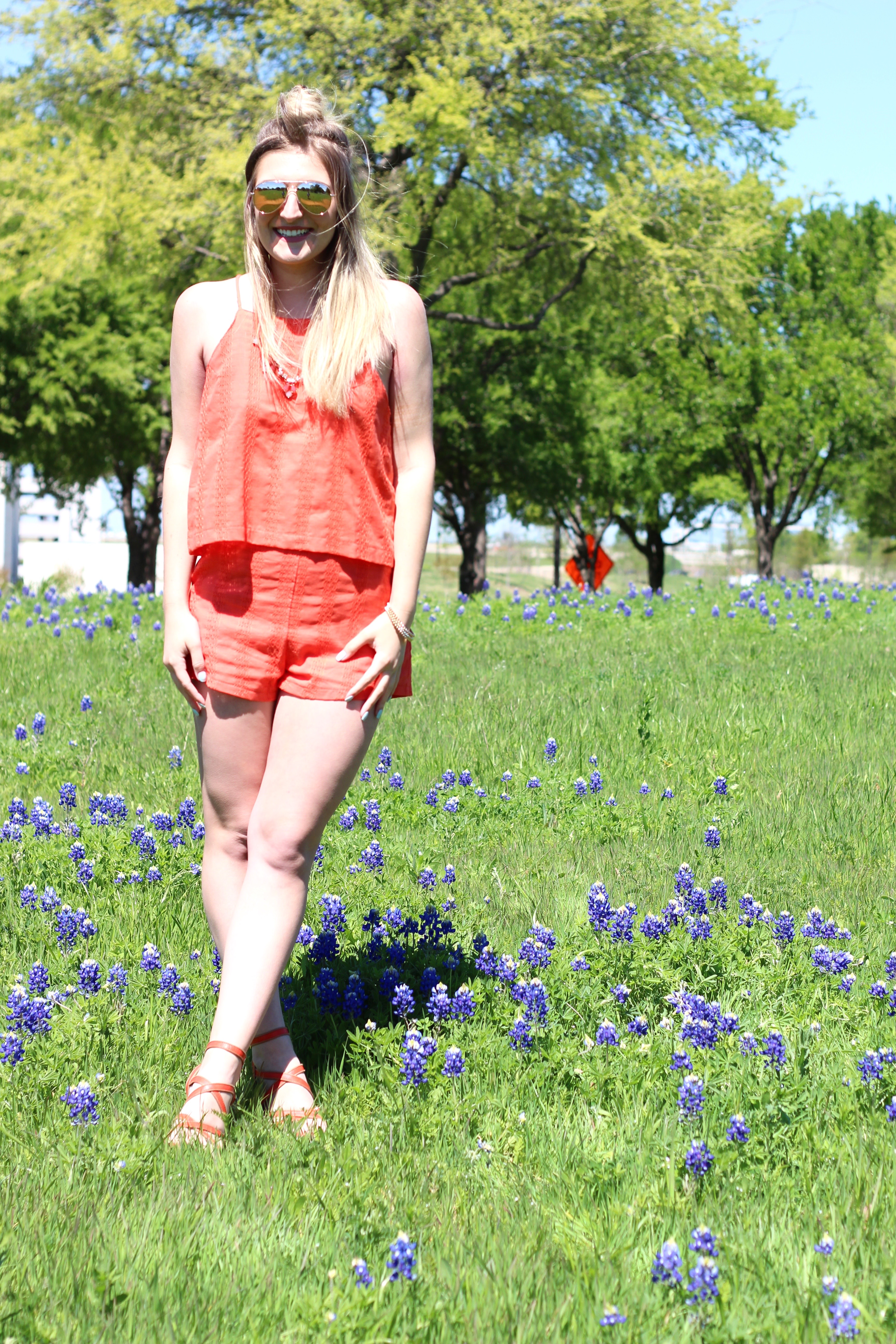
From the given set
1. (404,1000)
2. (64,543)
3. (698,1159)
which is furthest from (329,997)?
(64,543)

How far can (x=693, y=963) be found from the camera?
3.85 m

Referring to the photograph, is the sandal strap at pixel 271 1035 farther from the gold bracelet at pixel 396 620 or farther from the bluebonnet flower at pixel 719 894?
the bluebonnet flower at pixel 719 894

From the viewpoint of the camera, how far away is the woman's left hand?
120 inches

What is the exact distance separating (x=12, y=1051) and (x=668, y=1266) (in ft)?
5.69

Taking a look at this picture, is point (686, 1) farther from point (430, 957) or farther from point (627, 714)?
point (430, 957)

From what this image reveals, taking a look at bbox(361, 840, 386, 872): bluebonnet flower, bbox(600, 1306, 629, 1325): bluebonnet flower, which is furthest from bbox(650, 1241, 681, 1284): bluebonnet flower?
bbox(361, 840, 386, 872): bluebonnet flower

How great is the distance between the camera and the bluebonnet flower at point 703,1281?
2176mm

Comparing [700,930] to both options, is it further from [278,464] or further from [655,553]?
[655,553]

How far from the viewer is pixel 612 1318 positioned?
6.89 feet

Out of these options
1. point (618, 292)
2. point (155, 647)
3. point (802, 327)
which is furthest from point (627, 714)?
point (802, 327)

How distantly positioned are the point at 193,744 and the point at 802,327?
28626 millimetres

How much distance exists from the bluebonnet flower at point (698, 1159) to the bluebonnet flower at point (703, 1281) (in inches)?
17.2

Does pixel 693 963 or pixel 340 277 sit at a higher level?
pixel 340 277

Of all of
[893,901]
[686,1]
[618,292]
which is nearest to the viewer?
[893,901]
